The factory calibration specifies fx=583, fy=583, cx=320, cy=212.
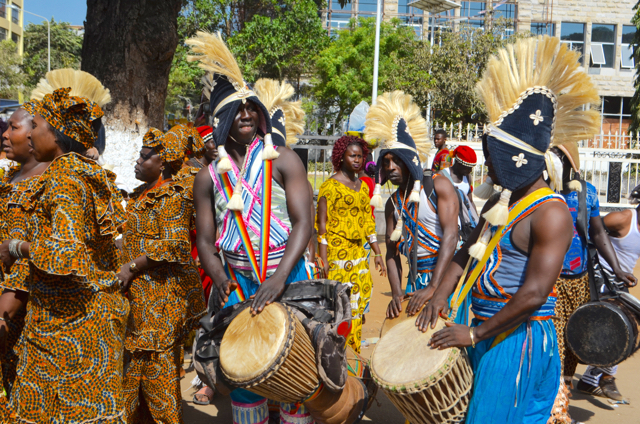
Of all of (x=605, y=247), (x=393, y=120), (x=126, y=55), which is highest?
(x=126, y=55)

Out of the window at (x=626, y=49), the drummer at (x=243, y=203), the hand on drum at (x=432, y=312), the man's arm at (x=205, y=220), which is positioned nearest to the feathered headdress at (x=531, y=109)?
the hand on drum at (x=432, y=312)

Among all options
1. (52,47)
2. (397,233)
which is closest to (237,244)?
(397,233)

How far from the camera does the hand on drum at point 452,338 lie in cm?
277

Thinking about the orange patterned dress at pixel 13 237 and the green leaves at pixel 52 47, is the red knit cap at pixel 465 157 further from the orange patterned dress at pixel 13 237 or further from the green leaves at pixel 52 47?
the green leaves at pixel 52 47

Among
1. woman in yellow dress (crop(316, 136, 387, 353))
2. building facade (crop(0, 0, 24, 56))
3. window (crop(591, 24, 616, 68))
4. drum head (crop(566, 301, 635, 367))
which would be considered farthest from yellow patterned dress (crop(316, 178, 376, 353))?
building facade (crop(0, 0, 24, 56))

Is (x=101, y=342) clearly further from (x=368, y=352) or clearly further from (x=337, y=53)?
(x=337, y=53)

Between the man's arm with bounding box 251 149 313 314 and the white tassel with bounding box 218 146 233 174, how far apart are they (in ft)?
0.90

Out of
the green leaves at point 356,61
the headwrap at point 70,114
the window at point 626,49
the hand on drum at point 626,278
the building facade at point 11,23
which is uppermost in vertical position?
the building facade at point 11,23

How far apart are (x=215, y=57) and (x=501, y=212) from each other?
74.5 inches

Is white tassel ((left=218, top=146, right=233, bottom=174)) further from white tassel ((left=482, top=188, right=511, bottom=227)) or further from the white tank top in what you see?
the white tank top

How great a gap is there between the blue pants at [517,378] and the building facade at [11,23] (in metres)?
63.6

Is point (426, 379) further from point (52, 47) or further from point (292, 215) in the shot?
point (52, 47)

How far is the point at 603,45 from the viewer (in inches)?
1336

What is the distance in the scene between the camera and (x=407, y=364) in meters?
2.86
